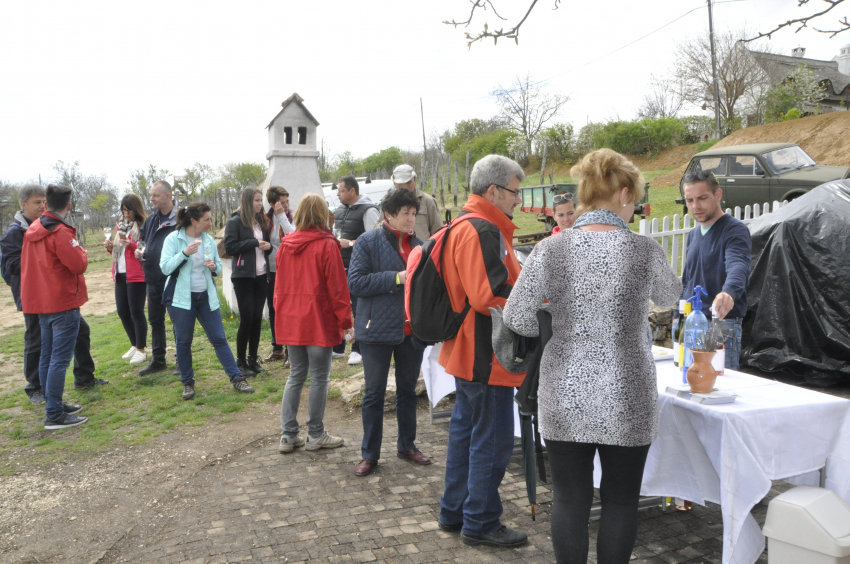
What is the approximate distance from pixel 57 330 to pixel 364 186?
15.3m

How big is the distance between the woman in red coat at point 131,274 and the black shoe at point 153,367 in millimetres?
475

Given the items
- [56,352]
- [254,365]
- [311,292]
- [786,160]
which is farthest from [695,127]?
[56,352]

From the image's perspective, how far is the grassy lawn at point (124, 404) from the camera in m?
4.83

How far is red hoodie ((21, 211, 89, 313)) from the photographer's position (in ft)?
16.7

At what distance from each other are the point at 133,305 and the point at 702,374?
20.9 feet

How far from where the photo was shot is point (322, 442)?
14.7 feet

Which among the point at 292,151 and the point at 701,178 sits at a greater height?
the point at 292,151

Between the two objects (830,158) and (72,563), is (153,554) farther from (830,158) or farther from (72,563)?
(830,158)

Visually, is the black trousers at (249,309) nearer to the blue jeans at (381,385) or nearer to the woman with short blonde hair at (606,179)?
the blue jeans at (381,385)

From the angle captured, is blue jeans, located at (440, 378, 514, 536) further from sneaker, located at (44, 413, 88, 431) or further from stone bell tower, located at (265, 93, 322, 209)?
stone bell tower, located at (265, 93, 322, 209)

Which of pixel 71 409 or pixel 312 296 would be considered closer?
pixel 312 296

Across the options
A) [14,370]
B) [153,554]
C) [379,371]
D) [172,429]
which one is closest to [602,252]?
[379,371]

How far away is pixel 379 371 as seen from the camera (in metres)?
3.98

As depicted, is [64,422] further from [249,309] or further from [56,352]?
[249,309]
